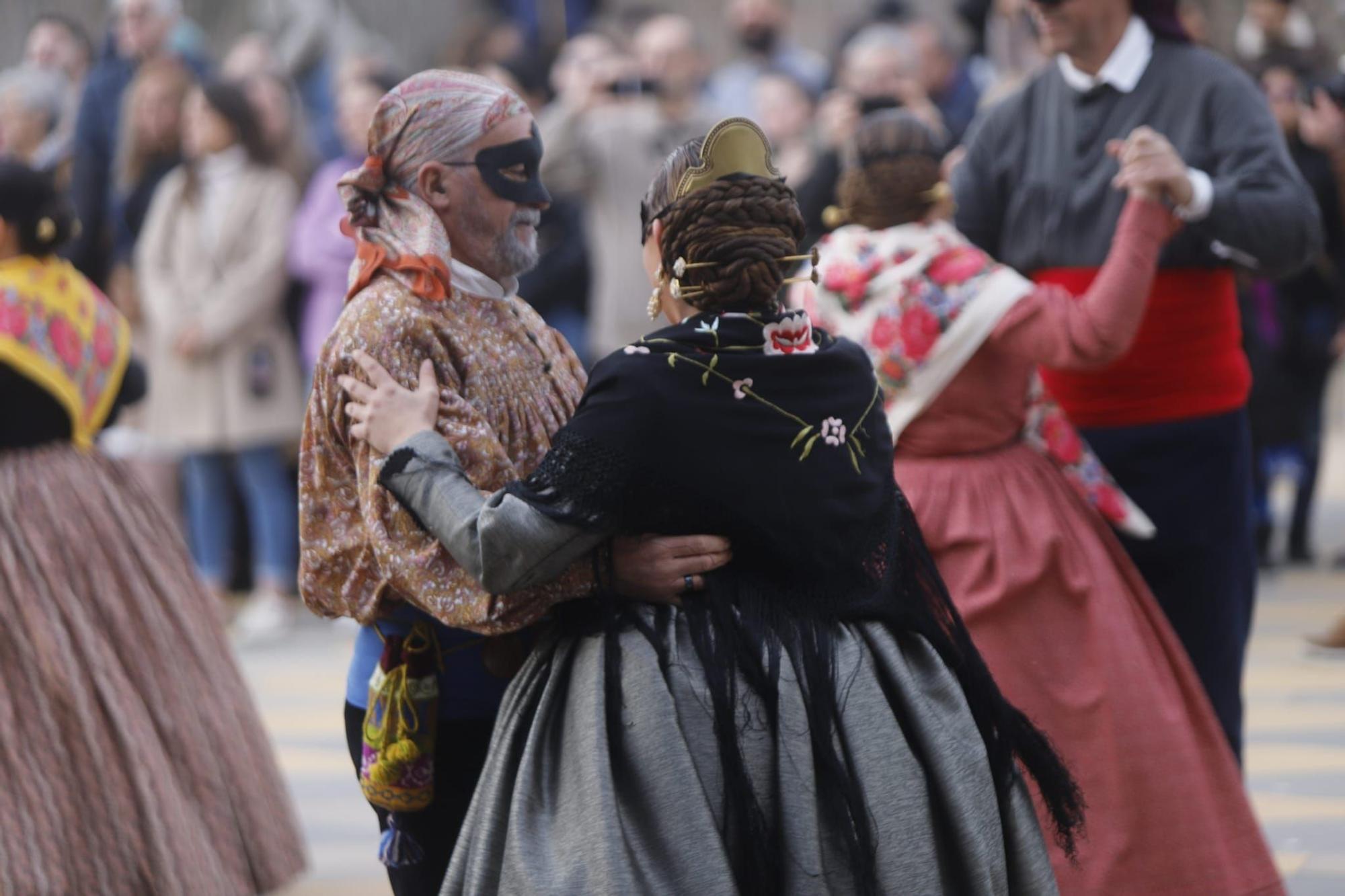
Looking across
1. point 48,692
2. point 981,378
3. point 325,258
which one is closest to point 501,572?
point 981,378

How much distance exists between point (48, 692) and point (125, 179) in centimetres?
442

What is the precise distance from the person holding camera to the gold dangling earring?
504cm

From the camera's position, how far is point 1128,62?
13.2ft

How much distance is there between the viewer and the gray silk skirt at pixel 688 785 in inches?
97.3

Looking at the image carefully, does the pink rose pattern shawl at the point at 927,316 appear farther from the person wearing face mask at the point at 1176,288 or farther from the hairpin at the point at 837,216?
the person wearing face mask at the point at 1176,288

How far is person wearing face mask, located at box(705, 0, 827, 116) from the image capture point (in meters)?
9.58

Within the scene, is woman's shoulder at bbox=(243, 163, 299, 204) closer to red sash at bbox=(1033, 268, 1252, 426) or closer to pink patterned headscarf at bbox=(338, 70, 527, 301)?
red sash at bbox=(1033, 268, 1252, 426)

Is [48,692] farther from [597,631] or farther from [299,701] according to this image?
[299,701]

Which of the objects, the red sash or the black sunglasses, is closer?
the black sunglasses

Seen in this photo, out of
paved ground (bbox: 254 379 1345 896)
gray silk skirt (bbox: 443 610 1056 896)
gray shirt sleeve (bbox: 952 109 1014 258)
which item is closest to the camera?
Answer: gray silk skirt (bbox: 443 610 1056 896)

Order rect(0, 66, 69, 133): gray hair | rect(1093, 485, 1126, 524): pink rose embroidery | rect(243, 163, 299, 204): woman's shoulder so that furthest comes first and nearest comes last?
rect(0, 66, 69, 133): gray hair, rect(243, 163, 299, 204): woman's shoulder, rect(1093, 485, 1126, 524): pink rose embroidery

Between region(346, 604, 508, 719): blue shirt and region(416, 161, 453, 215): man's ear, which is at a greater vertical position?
region(416, 161, 453, 215): man's ear

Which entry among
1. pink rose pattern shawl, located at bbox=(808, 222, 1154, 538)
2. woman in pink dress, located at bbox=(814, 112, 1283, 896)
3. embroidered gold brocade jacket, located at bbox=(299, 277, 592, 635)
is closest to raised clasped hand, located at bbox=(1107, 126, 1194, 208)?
woman in pink dress, located at bbox=(814, 112, 1283, 896)

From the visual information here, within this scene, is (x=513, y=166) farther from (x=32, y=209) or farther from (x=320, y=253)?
(x=320, y=253)
